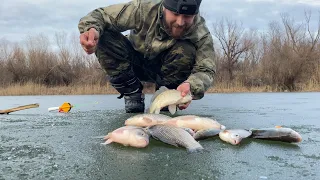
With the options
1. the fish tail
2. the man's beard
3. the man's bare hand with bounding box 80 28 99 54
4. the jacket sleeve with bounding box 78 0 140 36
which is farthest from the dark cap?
the fish tail

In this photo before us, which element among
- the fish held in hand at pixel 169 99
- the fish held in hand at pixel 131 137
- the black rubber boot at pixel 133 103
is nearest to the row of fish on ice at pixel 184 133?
the fish held in hand at pixel 131 137

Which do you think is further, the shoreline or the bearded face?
the shoreline

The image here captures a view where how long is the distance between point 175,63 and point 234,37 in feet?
75.2

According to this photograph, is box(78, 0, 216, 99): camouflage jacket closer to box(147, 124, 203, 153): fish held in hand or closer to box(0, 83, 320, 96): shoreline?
box(147, 124, 203, 153): fish held in hand

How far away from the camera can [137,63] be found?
387 centimetres

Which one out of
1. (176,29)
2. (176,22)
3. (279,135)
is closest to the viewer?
(279,135)

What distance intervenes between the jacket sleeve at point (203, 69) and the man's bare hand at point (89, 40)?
794mm

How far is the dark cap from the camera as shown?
2744mm

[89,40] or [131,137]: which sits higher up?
[89,40]

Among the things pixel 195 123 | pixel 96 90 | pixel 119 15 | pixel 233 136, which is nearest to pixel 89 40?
pixel 119 15

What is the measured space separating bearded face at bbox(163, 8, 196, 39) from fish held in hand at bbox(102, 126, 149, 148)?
1.28 metres

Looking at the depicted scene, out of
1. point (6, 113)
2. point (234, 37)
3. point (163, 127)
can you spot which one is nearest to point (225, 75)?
point (234, 37)

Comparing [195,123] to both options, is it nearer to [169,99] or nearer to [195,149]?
[169,99]

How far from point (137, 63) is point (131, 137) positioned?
213 cm
